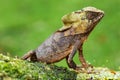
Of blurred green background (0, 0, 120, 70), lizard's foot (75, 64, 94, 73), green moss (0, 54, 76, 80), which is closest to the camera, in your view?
green moss (0, 54, 76, 80)

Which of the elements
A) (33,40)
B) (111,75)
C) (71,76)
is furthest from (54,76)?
(33,40)

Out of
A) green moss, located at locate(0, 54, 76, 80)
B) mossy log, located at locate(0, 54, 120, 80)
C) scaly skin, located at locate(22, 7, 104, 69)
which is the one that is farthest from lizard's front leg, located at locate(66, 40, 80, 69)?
green moss, located at locate(0, 54, 76, 80)

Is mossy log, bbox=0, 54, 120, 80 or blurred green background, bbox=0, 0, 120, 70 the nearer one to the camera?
mossy log, bbox=0, 54, 120, 80

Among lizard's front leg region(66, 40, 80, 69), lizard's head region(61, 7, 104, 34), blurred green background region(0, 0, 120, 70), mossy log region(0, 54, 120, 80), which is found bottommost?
mossy log region(0, 54, 120, 80)

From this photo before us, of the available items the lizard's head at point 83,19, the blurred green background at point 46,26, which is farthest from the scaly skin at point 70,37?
the blurred green background at point 46,26

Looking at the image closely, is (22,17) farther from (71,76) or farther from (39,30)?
(71,76)

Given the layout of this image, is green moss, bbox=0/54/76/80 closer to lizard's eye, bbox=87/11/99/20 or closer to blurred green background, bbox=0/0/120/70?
lizard's eye, bbox=87/11/99/20

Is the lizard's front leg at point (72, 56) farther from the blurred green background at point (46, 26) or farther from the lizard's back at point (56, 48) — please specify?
the blurred green background at point (46, 26)

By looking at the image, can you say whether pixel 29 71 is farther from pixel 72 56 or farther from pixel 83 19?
pixel 83 19

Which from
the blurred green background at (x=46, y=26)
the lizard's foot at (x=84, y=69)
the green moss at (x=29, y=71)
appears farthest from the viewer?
the blurred green background at (x=46, y=26)

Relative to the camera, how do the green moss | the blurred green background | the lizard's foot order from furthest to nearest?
1. the blurred green background
2. the lizard's foot
3. the green moss
